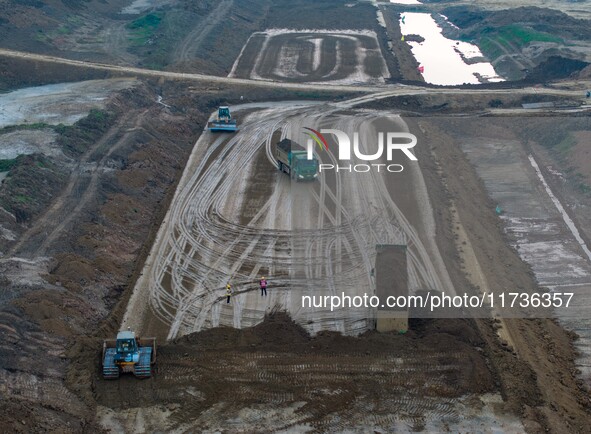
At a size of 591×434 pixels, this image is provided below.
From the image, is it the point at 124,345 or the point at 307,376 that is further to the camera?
the point at 307,376

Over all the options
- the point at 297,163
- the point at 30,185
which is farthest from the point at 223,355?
the point at 297,163

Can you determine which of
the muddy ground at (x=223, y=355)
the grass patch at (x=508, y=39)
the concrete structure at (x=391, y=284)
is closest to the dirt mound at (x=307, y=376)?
the muddy ground at (x=223, y=355)

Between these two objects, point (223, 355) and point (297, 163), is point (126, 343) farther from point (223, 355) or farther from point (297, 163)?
point (297, 163)

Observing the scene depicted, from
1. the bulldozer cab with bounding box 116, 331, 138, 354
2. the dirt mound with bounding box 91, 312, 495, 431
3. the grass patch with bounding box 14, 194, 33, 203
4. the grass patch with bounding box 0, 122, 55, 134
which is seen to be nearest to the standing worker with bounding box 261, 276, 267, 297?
the dirt mound with bounding box 91, 312, 495, 431

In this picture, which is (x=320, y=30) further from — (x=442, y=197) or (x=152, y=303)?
(x=152, y=303)

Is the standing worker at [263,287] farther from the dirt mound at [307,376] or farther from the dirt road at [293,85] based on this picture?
the dirt road at [293,85]

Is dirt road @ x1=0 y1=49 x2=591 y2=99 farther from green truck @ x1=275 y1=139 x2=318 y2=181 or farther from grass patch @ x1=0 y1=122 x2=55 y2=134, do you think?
green truck @ x1=275 y1=139 x2=318 y2=181

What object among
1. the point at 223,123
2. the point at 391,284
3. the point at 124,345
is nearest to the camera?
the point at 124,345

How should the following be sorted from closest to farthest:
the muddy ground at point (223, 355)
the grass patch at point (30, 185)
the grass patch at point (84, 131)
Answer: the muddy ground at point (223, 355) → the grass patch at point (30, 185) → the grass patch at point (84, 131)

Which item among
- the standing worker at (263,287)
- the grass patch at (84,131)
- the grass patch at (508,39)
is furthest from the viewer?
the grass patch at (508,39)
